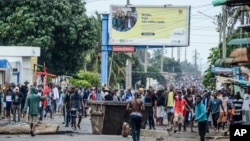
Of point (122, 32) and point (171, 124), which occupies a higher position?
point (122, 32)

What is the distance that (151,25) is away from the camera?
2172 inches

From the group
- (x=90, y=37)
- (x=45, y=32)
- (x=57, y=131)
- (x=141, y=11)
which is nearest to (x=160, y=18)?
(x=141, y=11)

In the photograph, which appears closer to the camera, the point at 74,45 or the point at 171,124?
the point at 171,124

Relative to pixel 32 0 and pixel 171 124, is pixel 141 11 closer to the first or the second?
pixel 32 0

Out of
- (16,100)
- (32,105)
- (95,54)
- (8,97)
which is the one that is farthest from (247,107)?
(95,54)

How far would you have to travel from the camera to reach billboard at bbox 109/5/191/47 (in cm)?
5500

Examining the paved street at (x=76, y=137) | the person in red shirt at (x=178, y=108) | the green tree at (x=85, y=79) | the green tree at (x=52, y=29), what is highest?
the green tree at (x=52, y=29)

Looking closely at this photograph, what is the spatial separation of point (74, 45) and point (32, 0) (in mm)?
4493

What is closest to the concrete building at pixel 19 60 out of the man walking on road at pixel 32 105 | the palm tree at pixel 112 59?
the man walking on road at pixel 32 105

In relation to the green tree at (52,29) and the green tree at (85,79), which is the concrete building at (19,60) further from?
the green tree at (85,79)

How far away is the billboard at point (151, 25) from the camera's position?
55000 mm

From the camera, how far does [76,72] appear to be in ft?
190

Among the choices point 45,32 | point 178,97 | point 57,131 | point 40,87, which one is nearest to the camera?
point 57,131

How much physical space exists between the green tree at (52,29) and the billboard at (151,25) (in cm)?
213
